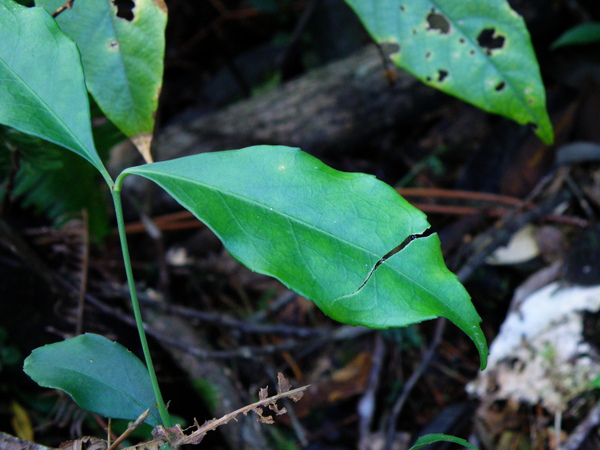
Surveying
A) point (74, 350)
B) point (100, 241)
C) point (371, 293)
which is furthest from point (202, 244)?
point (371, 293)

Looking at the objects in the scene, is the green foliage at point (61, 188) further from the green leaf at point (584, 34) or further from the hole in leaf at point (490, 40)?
the green leaf at point (584, 34)

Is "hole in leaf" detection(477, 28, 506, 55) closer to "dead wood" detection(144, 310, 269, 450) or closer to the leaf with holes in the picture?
the leaf with holes

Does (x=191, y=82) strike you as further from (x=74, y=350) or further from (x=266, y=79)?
(x=74, y=350)

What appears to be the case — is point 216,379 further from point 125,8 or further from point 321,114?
point 321,114

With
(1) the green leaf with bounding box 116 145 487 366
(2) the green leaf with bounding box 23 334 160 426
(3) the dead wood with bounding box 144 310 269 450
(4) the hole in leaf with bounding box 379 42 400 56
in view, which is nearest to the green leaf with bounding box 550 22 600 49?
A: (4) the hole in leaf with bounding box 379 42 400 56

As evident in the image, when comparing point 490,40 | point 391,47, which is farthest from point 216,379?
point 490,40

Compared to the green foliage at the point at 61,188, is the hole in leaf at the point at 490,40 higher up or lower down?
higher up

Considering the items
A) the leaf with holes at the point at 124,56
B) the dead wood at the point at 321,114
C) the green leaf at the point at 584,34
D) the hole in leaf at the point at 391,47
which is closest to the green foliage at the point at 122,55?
the leaf with holes at the point at 124,56
